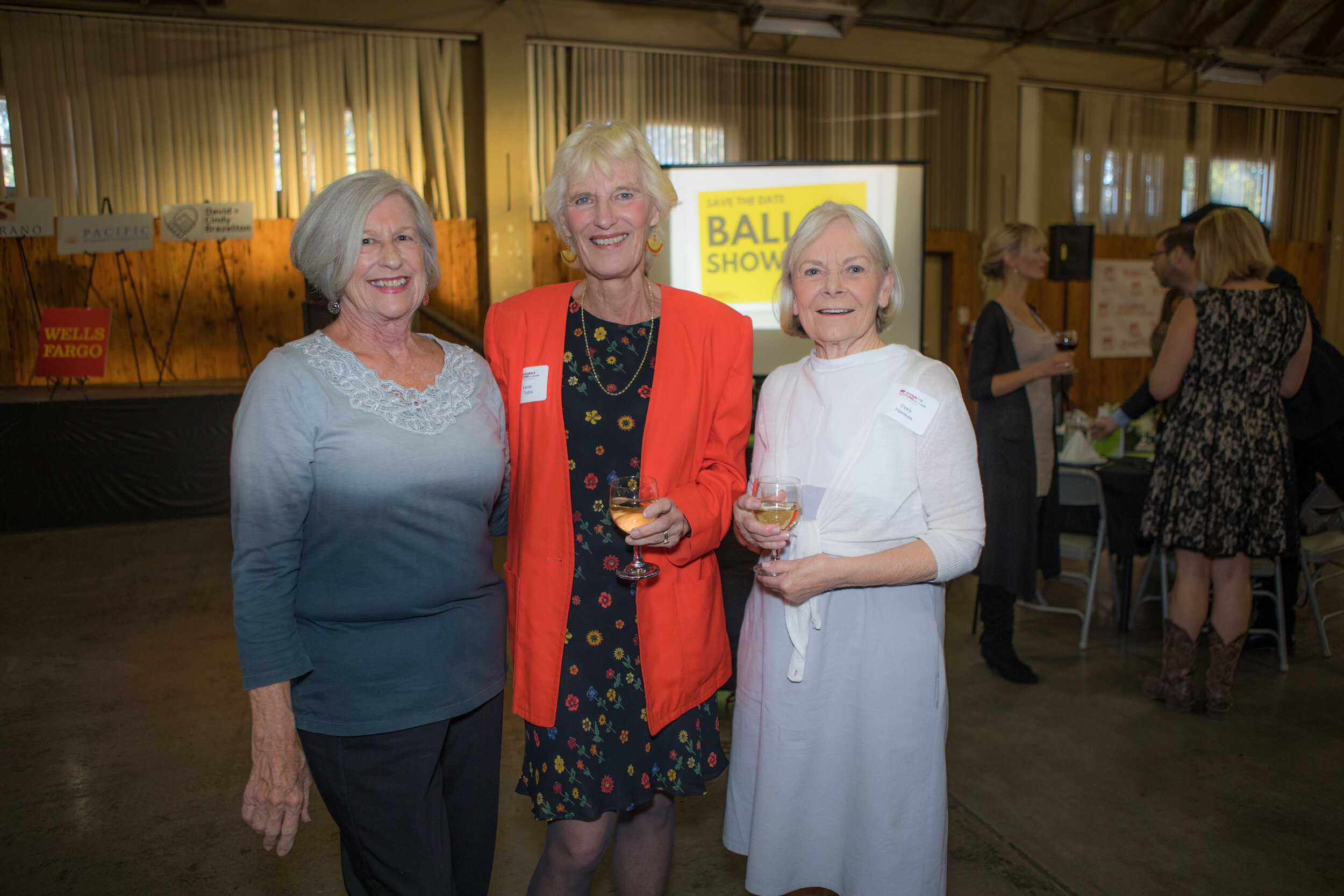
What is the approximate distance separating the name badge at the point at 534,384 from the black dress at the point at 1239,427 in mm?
2730

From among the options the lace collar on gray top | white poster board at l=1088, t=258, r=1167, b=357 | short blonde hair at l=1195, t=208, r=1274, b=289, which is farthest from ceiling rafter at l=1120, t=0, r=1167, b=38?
the lace collar on gray top

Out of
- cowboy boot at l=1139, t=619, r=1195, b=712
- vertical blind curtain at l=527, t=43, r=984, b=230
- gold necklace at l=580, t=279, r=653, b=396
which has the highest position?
vertical blind curtain at l=527, t=43, r=984, b=230

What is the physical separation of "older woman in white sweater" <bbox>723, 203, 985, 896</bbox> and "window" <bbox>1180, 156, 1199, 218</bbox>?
11257 millimetres

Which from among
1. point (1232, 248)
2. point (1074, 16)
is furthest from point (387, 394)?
point (1074, 16)

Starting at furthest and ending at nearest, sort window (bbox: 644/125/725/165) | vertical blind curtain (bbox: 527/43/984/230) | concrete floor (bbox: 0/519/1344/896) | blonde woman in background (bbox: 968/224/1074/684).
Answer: window (bbox: 644/125/725/165) < vertical blind curtain (bbox: 527/43/984/230) < blonde woman in background (bbox: 968/224/1074/684) < concrete floor (bbox: 0/519/1344/896)

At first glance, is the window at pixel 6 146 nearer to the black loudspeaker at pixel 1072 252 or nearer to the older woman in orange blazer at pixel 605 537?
the older woman in orange blazer at pixel 605 537

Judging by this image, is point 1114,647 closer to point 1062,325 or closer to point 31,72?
point 1062,325

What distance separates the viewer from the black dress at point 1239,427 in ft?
10.1

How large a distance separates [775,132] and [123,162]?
6.53 m

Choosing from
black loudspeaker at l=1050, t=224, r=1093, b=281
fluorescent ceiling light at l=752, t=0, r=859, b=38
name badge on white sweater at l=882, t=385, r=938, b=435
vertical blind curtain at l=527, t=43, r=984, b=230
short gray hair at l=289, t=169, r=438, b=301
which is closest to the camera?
short gray hair at l=289, t=169, r=438, b=301

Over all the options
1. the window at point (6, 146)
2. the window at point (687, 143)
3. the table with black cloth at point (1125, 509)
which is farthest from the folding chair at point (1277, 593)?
the window at point (6, 146)

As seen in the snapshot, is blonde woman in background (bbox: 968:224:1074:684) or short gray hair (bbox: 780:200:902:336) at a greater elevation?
short gray hair (bbox: 780:200:902:336)

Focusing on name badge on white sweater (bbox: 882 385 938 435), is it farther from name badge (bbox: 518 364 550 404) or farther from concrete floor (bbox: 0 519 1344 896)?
concrete floor (bbox: 0 519 1344 896)

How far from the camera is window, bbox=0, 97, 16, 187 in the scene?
7652 millimetres
